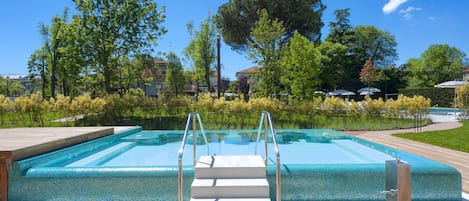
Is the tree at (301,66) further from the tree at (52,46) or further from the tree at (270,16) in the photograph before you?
the tree at (52,46)

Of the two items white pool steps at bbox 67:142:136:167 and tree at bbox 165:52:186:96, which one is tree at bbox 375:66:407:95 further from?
white pool steps at bbox 67:142:136:167

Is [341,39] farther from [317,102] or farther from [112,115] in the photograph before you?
[112,115]

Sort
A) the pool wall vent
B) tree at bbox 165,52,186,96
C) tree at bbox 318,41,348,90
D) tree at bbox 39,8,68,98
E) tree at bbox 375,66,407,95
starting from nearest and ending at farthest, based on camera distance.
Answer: the pool wall vent, tree at bbox 39,8,68,98, tree at bbox 165,52,186,96, tree at bbox 318,41,348,90, tree at bbox 375,66,407,95

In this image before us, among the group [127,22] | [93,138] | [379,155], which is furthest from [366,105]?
[127,22]

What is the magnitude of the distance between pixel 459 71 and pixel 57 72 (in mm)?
50340

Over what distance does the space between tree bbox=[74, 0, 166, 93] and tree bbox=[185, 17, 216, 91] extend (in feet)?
25.4

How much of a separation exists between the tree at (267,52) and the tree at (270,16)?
6108 millimetres

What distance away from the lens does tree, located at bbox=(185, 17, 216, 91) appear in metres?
22.8

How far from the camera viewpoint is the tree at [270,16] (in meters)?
24.1

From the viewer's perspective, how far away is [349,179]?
4121 millimetres

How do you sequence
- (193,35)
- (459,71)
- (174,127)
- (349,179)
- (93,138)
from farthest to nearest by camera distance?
(459,71) < (193,35) < (174,127) < (93,138) < (349,179)

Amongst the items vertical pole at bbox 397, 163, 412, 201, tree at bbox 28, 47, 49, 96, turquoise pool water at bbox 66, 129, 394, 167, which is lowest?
turquoise pool water at bbox 66, 129, 394, 167

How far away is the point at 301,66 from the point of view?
17453 millimetres

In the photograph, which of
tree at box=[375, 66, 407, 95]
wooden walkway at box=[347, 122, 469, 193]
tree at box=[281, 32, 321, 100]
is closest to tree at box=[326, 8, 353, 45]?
tree at box=[375, 66, 407, 95]
